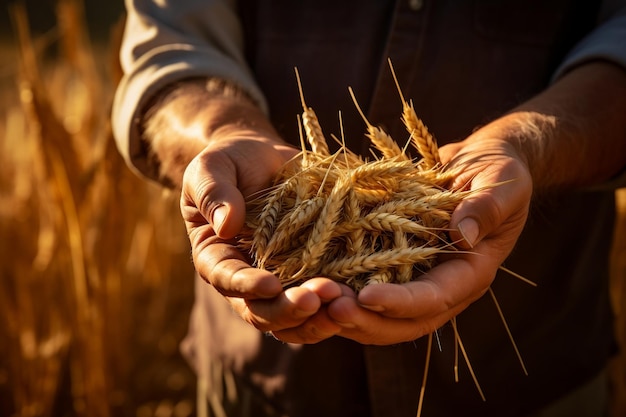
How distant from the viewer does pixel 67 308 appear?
2.32 meters

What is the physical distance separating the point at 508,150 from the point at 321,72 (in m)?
0.52

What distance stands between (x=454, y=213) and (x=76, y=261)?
151 centimetres

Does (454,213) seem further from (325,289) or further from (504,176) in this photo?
(325,289)

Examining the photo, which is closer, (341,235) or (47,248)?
(341,235)

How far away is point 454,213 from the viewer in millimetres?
1008

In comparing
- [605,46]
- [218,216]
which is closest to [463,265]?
[218,216]

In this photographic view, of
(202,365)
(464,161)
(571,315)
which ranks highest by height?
(464,161)

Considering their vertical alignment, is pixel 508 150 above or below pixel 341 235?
above

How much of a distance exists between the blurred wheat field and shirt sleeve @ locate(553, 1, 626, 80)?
132cm

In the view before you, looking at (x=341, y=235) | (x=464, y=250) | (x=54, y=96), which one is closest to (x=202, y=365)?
(x=341, y=235)

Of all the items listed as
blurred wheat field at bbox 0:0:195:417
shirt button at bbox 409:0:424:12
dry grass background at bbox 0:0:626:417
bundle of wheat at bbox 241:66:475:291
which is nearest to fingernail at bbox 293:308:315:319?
bundle of wheat at bbox 241:66:475:291

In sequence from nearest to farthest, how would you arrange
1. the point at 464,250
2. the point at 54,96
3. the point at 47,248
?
the point at 464,250, the point at 47,248, the point at 54,96

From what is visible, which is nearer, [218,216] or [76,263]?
[218,216]

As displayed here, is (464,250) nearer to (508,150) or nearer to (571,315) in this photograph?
(508,150)
